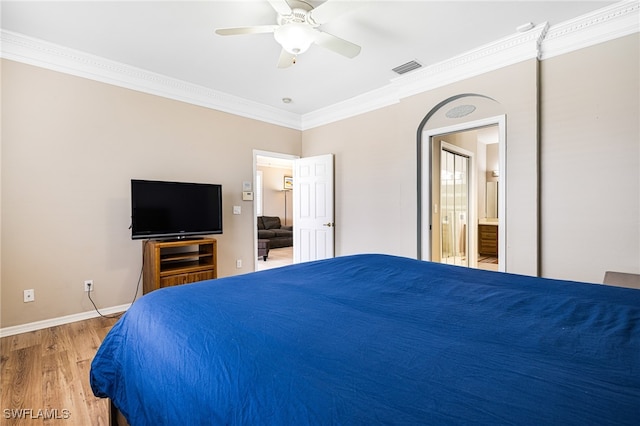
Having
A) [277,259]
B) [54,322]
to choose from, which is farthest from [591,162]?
[277,259]

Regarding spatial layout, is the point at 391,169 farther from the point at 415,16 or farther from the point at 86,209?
the point at 86,209

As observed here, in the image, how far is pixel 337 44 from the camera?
2.39 metres

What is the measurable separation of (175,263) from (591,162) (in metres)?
4.32

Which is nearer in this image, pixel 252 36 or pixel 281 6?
pixel 281 6

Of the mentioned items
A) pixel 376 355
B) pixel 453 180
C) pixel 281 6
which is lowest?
pixel 376 355

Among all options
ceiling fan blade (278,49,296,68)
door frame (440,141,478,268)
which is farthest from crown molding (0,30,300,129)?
door frame (440,141,478,268)

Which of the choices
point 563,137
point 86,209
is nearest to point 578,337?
point 563,137

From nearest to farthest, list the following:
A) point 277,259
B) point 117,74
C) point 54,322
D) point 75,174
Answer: point 54,322 < point 75,174 < point 117,74 < point 277,259

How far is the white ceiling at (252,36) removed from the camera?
2383 mm

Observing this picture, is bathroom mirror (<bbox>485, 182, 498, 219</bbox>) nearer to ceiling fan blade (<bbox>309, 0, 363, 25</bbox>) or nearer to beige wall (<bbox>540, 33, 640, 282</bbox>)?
beige wall (<bbox>540, 33, 640, 282</bbox>)

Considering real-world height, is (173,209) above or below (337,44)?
below

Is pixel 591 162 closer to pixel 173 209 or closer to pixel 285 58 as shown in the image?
pixel 285 58

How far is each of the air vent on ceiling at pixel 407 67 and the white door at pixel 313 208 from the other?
1.56 metres

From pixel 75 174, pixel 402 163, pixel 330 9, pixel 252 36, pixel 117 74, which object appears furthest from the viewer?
pixel 402 163
